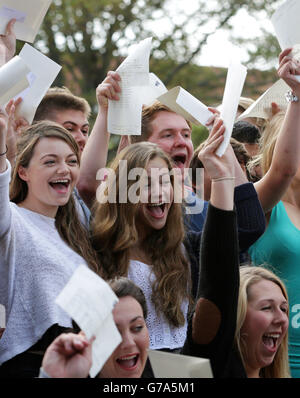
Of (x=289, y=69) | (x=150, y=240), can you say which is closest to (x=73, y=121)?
(x=150, y=240)

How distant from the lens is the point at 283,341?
2.76m

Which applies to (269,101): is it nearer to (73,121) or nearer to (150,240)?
(150,240)

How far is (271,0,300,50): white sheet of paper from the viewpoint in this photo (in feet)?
9.49

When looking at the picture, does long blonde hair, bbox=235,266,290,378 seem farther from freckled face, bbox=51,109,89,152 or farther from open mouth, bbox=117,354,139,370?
freckled face, bbox=51,109,89,152

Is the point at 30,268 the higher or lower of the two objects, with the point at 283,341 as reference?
higher

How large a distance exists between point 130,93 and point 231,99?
61 cm

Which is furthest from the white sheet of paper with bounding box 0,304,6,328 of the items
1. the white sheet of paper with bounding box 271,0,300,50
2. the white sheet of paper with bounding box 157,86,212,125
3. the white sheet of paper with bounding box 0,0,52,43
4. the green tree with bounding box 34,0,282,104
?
the green tree with bounding box 34,0,282,104

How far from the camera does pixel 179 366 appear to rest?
6.72 feet

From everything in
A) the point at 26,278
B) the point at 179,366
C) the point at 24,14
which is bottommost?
the point at 179,366

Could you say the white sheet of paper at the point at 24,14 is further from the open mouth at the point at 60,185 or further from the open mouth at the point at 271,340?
the open mouth at the point at 271,340

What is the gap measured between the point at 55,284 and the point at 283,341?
0.83 m

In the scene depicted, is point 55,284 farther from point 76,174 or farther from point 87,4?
point 87,4

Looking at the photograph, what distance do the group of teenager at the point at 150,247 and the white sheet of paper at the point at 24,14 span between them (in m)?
0.06
